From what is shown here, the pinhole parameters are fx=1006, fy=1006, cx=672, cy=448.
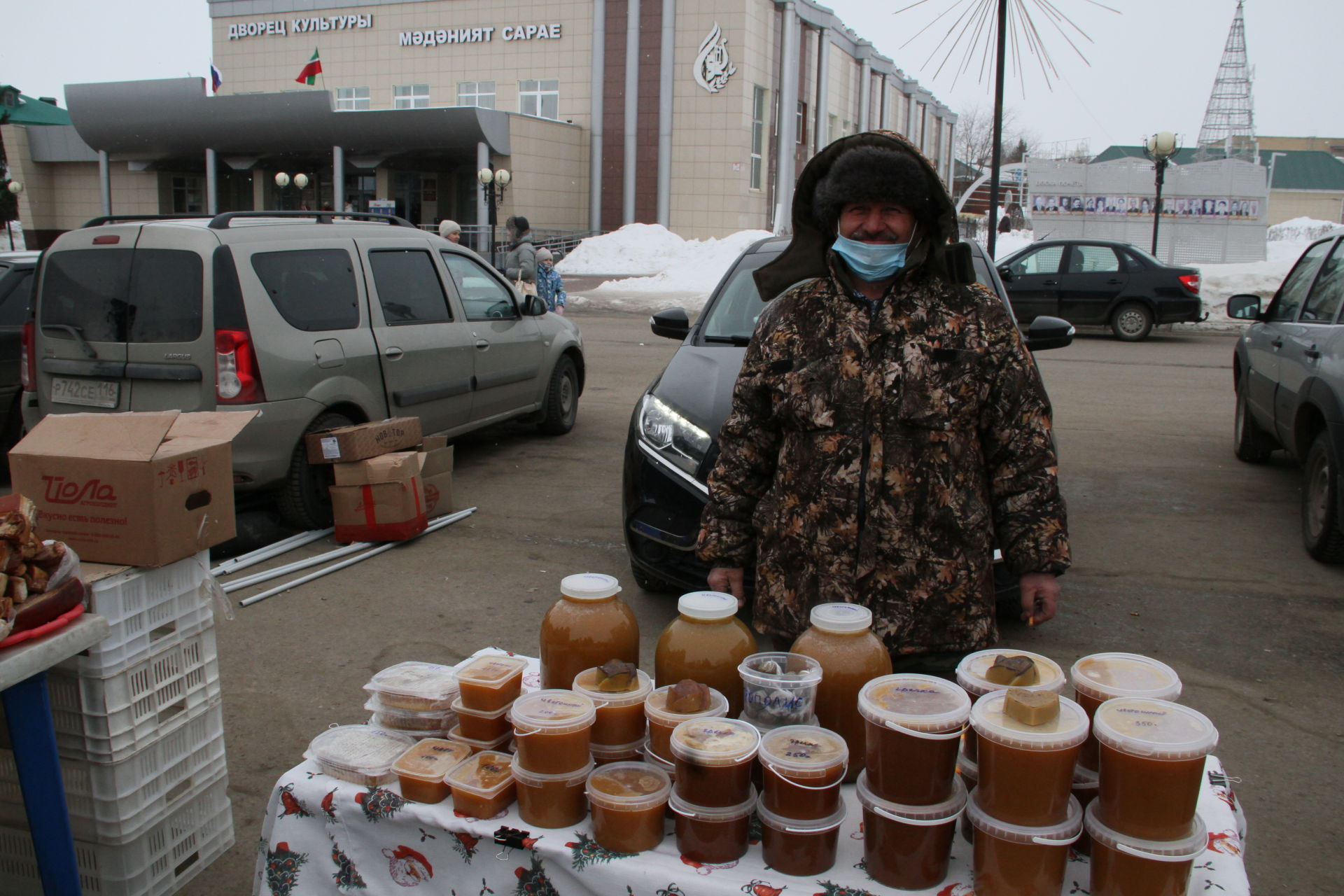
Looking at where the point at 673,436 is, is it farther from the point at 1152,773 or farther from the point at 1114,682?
the point at 1152,773

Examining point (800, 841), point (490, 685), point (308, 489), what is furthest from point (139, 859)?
point (308, 489)

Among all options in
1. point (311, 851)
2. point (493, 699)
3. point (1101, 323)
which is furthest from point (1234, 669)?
point (1101, 323)

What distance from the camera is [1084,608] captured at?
507 cm

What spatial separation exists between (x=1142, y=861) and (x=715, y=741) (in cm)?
70

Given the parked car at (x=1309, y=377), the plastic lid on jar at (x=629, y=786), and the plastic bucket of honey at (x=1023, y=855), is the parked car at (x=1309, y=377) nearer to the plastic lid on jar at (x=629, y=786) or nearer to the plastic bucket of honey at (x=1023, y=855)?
the plastic bucket of honey at (x=1023, y=855)

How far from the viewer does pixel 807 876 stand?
1729 mm

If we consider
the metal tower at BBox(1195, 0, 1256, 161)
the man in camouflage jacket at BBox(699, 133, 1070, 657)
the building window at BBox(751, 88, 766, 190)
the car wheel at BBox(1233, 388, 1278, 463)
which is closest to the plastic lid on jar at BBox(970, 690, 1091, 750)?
the man in camouflage jacket at BBox(699, 133, 1070, 657)

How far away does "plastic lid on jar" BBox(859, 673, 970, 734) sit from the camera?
166cm

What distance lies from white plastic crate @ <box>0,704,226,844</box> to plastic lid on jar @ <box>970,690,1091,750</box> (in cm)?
214

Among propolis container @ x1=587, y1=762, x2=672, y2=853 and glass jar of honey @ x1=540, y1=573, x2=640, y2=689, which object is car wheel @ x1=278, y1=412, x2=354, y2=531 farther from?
propolis container @ x1=587, y1=762, x2=672, y2=853

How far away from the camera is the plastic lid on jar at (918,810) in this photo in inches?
65.3

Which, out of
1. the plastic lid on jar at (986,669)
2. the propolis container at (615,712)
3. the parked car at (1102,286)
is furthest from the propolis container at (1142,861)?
the parked car at (1102,286)

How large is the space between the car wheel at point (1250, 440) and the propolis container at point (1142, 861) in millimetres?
7428

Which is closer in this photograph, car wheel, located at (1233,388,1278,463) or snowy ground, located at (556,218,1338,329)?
car wheel, located at (1233,388,1278,463)
